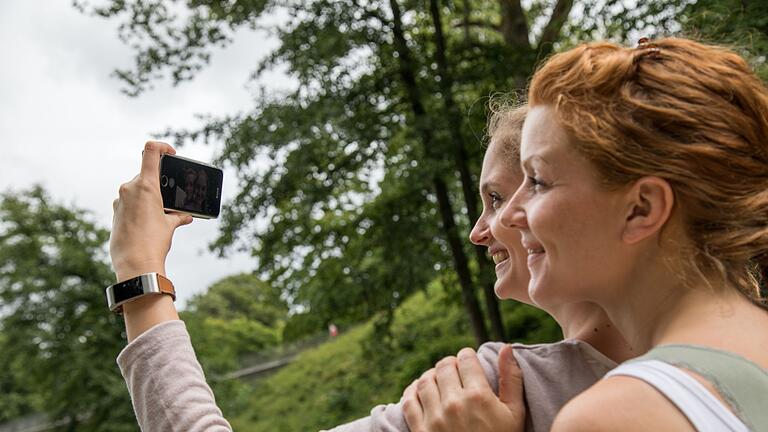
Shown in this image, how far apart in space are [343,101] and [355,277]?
2.31 meters

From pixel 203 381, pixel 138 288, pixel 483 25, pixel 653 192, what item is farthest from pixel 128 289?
pixel 483 25

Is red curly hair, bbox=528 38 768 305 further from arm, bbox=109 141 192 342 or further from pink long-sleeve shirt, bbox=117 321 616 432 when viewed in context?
arm, bbox=109 141 192 342

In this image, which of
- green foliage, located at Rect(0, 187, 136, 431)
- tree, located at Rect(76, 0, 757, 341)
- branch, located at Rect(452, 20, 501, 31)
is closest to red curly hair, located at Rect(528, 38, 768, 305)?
tree, located at Rect(76, 0, 757, 341)

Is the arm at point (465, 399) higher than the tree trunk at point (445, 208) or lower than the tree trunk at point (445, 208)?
lower

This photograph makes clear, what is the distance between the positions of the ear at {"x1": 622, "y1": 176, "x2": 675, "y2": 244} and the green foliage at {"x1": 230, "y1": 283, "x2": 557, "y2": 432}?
8.43 m

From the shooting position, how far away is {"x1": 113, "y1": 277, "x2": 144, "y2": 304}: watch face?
45.9 inches

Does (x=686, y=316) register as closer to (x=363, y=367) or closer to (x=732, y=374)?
(x=732, y=374)

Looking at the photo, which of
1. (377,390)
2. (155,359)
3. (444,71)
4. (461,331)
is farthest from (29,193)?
(155,359)

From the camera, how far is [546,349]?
1116 millimetres

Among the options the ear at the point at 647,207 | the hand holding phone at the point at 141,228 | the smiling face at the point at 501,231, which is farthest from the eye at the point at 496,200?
the hand holding phone at the point at 141,228

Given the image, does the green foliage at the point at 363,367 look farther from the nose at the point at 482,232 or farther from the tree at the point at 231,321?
the nose at the point at 482,232

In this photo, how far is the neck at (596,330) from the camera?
1115 mm

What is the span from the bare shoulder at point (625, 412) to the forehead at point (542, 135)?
0.33m

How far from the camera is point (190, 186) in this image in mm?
1478
